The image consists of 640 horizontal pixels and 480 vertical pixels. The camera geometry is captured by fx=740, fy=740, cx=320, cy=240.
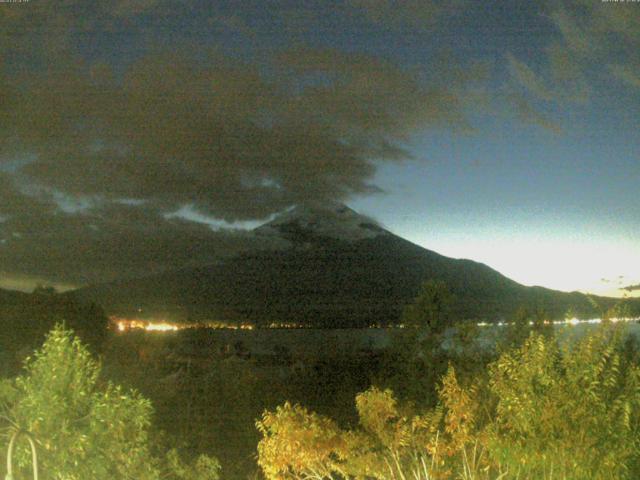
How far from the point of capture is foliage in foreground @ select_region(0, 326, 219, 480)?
5148mm

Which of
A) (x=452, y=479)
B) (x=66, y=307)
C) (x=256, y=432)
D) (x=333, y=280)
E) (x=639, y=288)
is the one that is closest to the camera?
(x=639, y=288)

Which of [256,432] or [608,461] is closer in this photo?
[608,461]

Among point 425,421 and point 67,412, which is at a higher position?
point 67,412

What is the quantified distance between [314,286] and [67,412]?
103 metres

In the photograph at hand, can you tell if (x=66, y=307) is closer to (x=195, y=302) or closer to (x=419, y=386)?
(x=419, y=386)

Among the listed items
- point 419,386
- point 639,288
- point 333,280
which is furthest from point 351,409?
point 333,280

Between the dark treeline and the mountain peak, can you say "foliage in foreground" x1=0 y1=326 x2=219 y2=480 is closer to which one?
the dark treeline

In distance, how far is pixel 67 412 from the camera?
5.47 meters

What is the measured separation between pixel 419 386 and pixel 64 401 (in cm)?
1655

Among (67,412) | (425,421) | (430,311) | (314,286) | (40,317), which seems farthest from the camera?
(314,286)

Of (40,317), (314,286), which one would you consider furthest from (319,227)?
(40,317)

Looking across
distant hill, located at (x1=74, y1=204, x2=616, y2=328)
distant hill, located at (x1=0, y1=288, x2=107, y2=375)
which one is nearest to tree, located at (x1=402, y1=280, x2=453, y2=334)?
distant hill, located at (x1=0, y1=288, x2=107, y2=375)

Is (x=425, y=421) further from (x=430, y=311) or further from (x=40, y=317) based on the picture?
(x=40, y=317)

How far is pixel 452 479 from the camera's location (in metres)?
9.41
